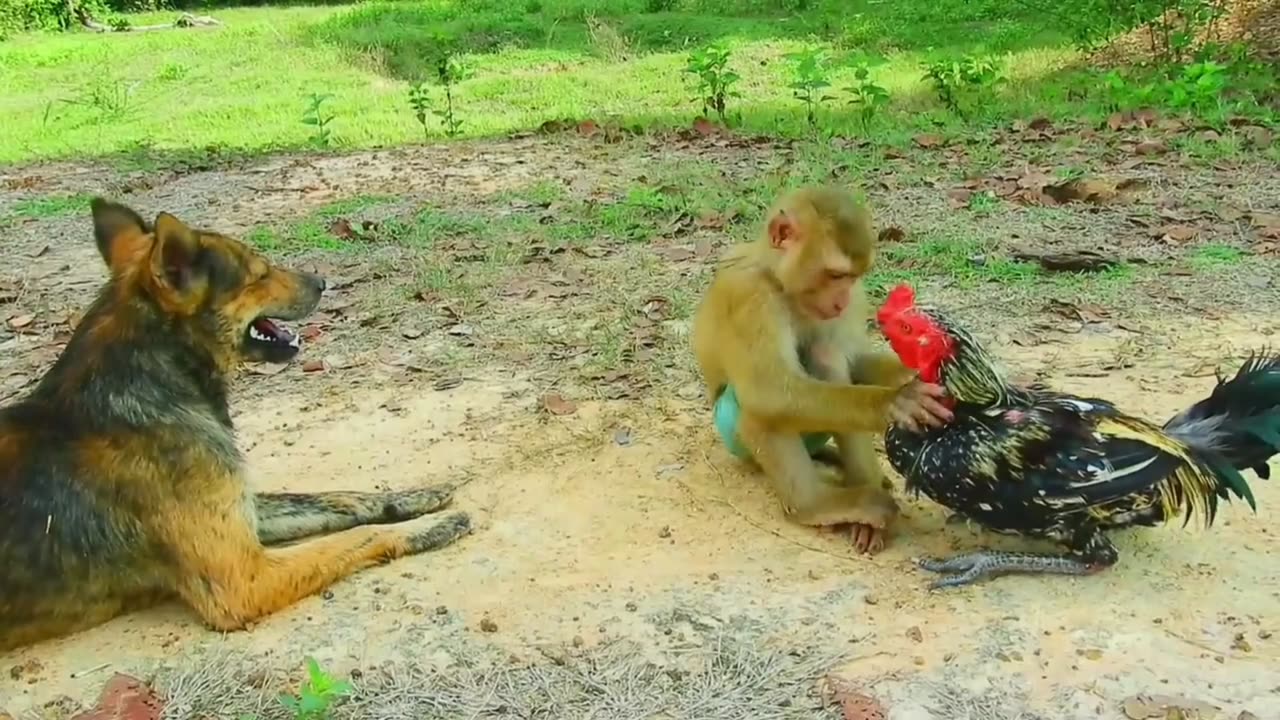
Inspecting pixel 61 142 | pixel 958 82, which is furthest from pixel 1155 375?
pixel 61 142

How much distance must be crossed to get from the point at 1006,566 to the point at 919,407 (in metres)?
0.62

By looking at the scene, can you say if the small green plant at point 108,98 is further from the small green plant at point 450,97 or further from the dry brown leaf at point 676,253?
the dry brown leaf at point 676,253

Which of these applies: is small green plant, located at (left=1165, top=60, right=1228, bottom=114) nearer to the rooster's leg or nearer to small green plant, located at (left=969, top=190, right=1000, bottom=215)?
small green plant, located at (left=969, top=190, right=1000, bottom=215)

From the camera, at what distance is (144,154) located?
42.3 ft

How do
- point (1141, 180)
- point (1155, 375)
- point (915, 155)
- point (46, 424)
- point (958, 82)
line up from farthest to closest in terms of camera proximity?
point (958, 82) → point (915, 155) → point (1141, 180) → point (1155, 375) → point (46, 424)

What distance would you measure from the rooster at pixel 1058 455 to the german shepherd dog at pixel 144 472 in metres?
2.16

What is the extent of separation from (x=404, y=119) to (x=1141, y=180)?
8.23m

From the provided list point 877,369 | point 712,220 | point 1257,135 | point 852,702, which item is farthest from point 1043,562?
point 1257,135

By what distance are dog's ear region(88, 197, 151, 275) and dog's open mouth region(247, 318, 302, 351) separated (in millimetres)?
526

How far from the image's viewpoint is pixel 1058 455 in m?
4.23

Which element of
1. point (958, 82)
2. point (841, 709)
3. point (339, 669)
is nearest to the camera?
point (841, 709)

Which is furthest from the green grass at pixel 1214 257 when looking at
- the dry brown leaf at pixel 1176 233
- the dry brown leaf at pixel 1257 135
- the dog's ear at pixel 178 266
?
the dog's ear at pixel 178 266

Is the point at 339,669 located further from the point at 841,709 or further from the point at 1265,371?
the point at 1265,371

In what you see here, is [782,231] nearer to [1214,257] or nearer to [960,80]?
[1214,257]
